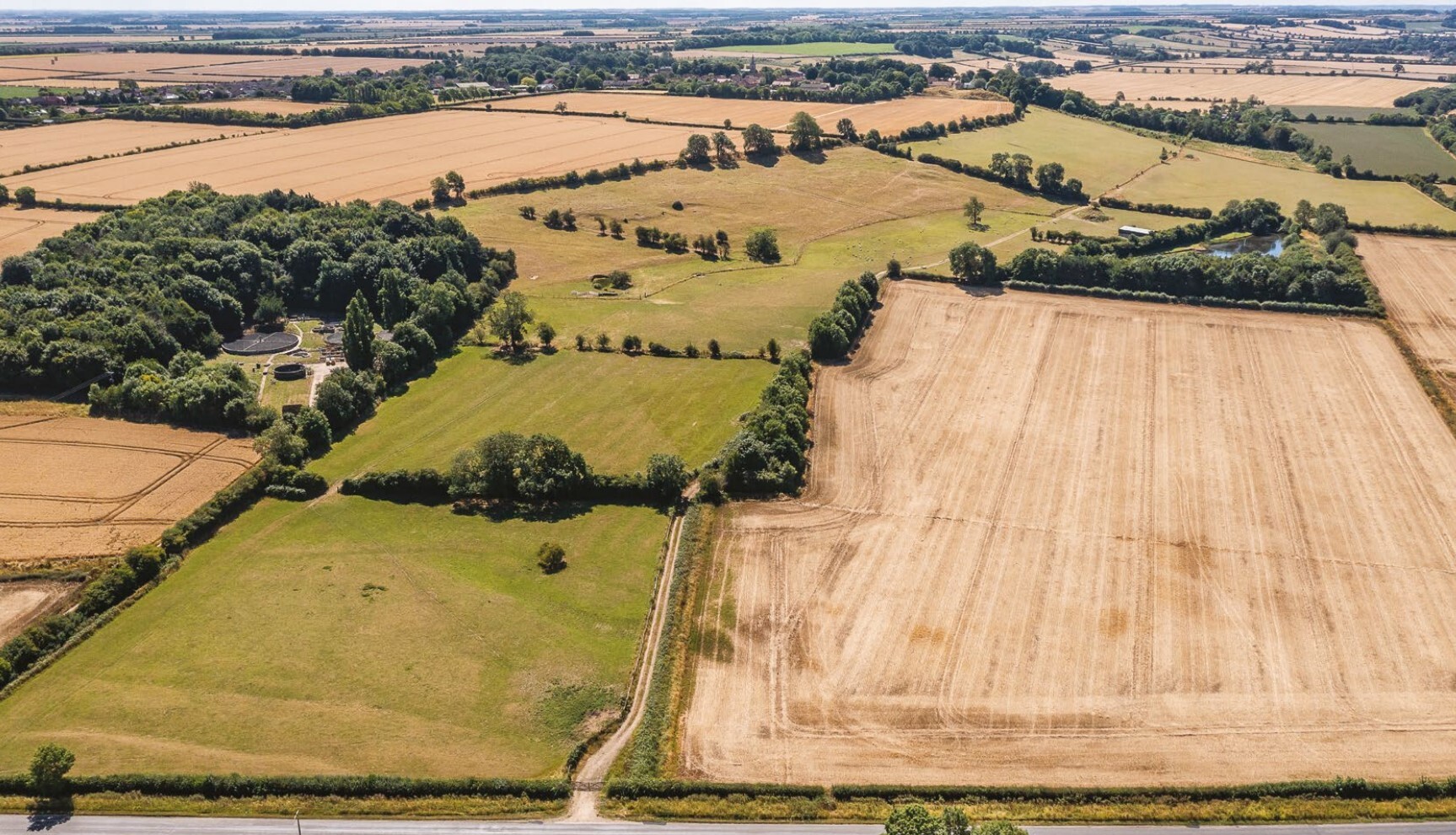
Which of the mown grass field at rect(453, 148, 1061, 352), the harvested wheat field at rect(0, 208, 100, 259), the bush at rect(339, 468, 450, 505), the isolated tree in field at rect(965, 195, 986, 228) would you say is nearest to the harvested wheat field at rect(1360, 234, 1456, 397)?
the mown grass field at rect(453, 148, 1061, 352)

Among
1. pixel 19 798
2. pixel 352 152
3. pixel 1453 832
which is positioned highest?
pixel 352 152

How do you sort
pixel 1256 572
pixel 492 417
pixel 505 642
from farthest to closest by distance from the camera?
pixel 492 417, pixel 1256 572, pixel 505 642

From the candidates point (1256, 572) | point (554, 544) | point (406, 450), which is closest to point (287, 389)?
point (406, 450)

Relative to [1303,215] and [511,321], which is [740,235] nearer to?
[511,321]

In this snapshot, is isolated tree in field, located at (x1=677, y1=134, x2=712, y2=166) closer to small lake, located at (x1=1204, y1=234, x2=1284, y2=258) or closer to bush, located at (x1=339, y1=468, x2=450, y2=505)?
small lake, located at (x1=1204, y1=234, x2=1284, y2=258)

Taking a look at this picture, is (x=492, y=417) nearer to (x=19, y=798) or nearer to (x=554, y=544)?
(x=554, y=544)

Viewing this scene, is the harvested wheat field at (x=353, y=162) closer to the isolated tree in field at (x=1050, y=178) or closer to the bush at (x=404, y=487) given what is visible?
the isolated tree in field at (x=1050, y=178)
